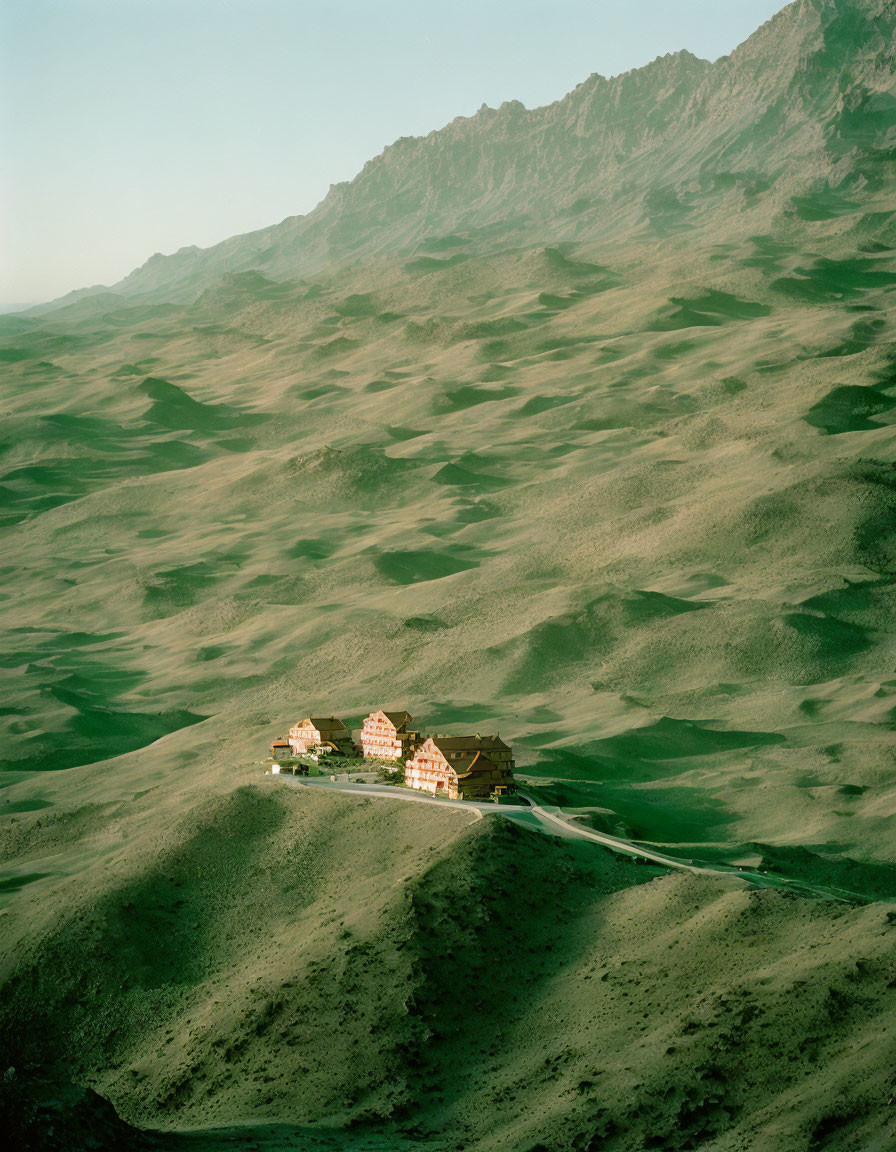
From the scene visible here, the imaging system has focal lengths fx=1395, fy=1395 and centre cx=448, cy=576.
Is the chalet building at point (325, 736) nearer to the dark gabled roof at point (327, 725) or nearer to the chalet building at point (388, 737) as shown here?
the dark gabled roof at point (327, 725)

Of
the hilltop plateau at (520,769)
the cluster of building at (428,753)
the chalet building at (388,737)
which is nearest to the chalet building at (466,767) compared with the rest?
the cluster of building at (428,753)

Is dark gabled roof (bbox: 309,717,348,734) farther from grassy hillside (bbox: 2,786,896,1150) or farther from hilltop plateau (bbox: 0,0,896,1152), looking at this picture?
grassy hillside (bbox: 2,786,896,1150)

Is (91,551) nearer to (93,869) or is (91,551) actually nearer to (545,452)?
(545,452)

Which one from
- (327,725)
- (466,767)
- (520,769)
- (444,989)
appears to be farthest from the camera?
(520,769)

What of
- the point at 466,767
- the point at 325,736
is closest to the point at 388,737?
the point at 325,736

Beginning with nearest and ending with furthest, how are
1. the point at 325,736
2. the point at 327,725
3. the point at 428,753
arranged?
the point at 428,753 → the point at 325,736 → the point at 327,725

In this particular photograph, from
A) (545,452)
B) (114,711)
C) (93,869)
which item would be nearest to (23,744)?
(114,711)

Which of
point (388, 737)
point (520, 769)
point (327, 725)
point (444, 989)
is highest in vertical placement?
point (327, 725)

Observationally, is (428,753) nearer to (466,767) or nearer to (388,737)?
(466,767)

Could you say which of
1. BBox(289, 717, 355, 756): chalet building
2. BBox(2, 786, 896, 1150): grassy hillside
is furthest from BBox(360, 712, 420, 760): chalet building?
BBox(2, 786, 896, 1150): grassy hillside
